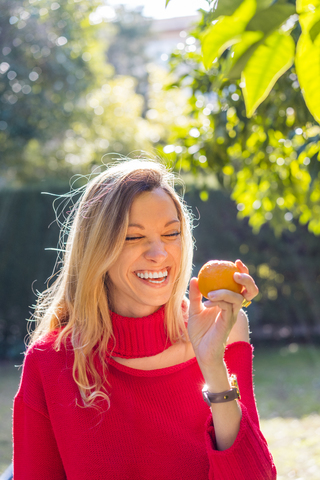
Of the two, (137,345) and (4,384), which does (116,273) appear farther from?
(4,384)

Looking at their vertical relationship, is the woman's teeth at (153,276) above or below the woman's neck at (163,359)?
above

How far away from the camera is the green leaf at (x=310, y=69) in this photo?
1.70ft

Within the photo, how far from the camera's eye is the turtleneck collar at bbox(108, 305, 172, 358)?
194 centimetres

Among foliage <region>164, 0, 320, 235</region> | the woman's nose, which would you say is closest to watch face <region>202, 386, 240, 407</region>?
the woman's nose

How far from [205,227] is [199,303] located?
615cm

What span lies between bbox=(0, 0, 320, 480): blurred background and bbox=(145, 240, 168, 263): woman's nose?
753 mm

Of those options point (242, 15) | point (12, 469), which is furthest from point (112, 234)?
point (242, 15)

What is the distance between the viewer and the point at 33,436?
179cm

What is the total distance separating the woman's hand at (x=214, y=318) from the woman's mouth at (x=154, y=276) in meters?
0.17

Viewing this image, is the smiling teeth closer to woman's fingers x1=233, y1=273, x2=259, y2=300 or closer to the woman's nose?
the woman's nose

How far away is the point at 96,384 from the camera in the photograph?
1.83m

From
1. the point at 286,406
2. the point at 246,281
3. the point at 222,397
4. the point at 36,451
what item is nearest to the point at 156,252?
the point at 246,281

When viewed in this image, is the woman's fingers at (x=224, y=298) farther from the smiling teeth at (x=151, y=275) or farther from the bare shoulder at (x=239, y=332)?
the bare shoulder at (x=239, y=332)

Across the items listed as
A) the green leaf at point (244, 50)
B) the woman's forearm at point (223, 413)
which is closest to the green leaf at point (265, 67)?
the green leaf at point (244, 50)
